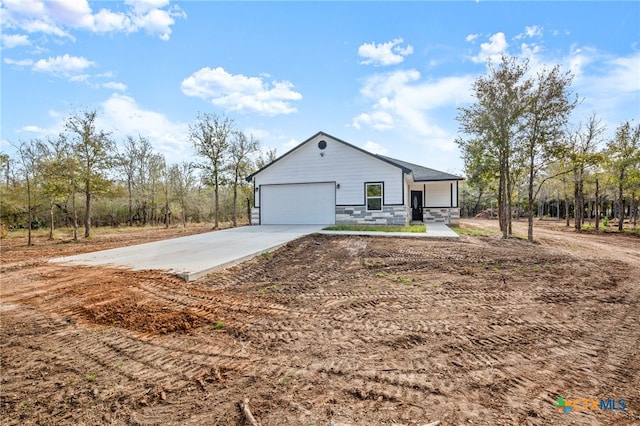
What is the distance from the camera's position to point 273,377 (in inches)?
99.8

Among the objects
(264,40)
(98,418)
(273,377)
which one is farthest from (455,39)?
(98,418)

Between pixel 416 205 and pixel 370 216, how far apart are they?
5438 mm

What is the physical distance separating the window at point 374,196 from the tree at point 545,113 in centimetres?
616

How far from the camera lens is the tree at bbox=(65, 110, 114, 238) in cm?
→ 1333

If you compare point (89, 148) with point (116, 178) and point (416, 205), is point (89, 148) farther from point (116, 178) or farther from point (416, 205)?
point (416, 205)

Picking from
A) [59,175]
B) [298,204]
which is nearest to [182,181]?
[59,175]

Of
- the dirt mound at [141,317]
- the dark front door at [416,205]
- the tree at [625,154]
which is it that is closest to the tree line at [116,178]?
the dark front door at [416,205]

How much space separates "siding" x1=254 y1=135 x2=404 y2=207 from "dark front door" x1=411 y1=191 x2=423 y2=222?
4873 millimetres

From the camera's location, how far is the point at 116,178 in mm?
16516

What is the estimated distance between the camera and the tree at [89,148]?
43.7ft

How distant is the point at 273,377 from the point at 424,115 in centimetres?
1525

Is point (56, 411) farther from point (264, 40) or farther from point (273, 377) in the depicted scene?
point (264, 40)

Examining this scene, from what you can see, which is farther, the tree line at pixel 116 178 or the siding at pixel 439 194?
the siding at pixel 439 194

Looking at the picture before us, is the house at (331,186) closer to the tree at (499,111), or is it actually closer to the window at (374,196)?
the window at (374,196)
